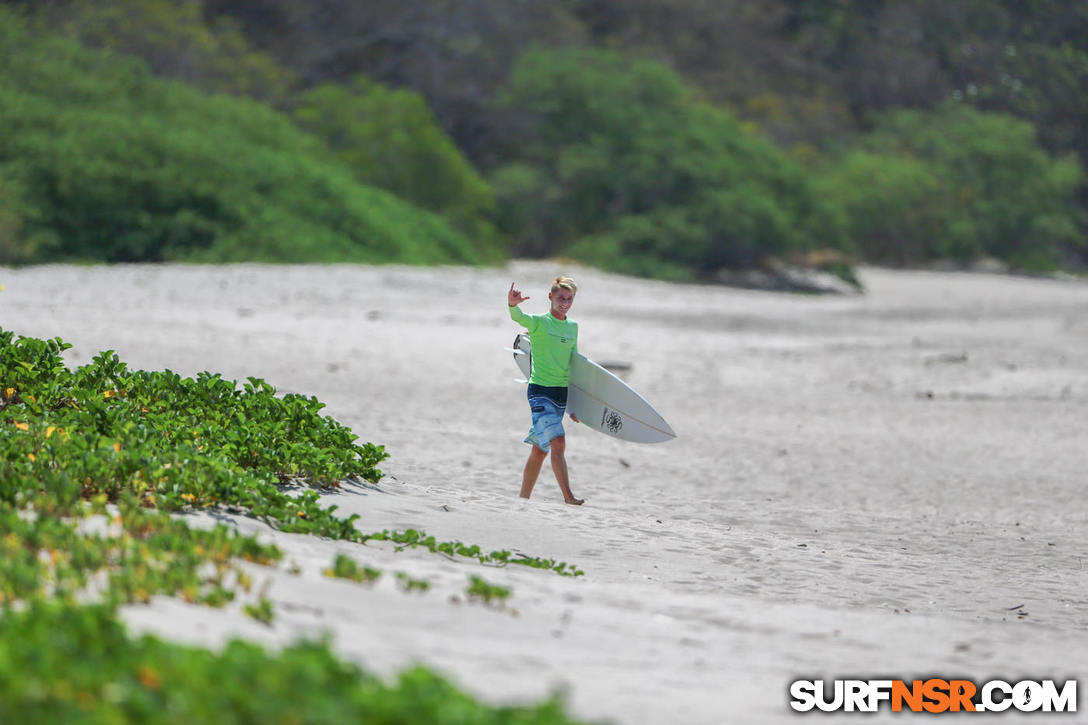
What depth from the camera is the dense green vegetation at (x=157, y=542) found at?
3.09 meters

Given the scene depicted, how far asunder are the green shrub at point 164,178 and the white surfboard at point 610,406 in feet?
49.8

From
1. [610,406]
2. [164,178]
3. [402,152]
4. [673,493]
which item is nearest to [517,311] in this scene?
[610,406]

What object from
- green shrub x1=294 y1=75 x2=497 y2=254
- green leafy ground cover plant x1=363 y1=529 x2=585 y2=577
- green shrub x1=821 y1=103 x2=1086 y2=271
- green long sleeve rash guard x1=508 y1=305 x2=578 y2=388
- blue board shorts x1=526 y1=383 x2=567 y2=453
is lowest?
green leafy ground cover plant x1=363 y1=529 x2=585 y2=577

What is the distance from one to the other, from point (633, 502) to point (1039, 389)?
7.88 m

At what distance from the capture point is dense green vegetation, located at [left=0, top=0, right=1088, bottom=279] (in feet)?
79.6

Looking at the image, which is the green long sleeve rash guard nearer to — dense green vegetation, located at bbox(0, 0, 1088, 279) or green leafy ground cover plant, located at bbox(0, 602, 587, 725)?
green leafy ground cover plant, located at bbox(0, 602, 587, 725)

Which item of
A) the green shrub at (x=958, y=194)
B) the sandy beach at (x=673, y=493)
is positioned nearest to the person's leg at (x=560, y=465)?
the sandy beach at (x=673, y=493)

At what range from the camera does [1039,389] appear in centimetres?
1506

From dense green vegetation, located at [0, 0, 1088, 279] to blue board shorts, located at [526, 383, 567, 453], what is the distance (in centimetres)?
1493

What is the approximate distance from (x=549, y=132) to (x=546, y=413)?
3140 cm

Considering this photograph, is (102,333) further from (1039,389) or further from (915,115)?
(915,115)

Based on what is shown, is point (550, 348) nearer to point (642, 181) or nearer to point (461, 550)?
point (461, 550)

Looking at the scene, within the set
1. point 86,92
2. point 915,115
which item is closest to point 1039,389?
point 86,92

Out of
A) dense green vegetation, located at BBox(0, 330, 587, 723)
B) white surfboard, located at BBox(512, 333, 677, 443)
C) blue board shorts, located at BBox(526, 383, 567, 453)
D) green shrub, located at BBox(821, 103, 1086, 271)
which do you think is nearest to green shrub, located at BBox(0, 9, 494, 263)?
white surfboard, located at BBox(512, 333, 677, 443)
